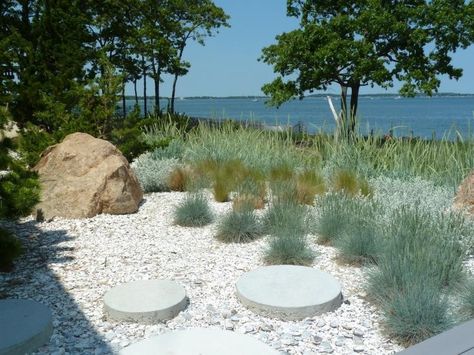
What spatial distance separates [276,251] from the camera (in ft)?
13.0

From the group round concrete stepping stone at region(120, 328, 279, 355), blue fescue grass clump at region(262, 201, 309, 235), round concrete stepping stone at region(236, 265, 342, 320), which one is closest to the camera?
round concrete stepping stone at region(120, 328, 279, 355)

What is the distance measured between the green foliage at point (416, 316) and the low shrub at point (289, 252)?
3.71 ft

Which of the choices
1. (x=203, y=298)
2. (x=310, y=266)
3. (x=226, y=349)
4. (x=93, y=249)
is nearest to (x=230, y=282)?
(x=203, y=298)

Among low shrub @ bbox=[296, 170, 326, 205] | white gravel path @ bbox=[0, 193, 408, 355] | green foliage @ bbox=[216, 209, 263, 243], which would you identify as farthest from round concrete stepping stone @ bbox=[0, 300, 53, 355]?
low shrub @ bbox=[296, 170, 326, 205]

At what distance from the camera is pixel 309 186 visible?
5.75m

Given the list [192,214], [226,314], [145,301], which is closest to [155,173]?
[192,214]

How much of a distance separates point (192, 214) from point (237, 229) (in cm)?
69

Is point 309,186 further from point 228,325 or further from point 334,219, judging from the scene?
point 228,325

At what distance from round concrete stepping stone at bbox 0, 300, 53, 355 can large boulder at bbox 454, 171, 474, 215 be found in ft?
12.4

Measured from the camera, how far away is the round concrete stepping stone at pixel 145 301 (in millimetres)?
2955

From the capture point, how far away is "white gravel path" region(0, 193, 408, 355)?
2.78m

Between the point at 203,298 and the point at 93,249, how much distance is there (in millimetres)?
1435

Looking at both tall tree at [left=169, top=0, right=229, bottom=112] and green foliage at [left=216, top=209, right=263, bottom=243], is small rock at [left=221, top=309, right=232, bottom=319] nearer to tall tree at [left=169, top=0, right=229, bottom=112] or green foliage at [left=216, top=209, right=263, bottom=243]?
green foliage at [left=216, top=209, right=263, bottom=243]

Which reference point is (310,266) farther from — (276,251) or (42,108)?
(42,108)
